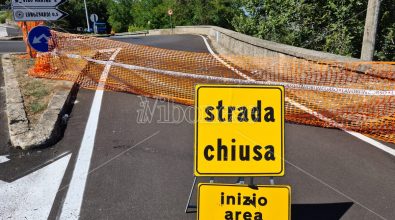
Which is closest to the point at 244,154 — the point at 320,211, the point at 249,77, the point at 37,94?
the point at 320,211

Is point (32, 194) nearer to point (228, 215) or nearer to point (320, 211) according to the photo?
point (228, 215)

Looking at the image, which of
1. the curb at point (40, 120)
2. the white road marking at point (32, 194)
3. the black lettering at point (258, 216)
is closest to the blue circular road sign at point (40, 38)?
the curb at point (40, 120)

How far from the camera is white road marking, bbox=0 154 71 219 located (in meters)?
4.19

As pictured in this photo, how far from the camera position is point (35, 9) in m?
10.5

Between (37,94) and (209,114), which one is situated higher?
(209,114)

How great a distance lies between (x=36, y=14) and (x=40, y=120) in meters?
5.05

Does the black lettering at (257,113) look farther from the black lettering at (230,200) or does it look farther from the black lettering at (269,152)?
the black lettering at (230,200)

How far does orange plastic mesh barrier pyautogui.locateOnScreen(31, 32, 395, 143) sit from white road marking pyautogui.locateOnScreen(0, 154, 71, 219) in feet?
12.3

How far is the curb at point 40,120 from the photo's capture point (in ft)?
19.2

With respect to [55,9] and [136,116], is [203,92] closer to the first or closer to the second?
[136,116]

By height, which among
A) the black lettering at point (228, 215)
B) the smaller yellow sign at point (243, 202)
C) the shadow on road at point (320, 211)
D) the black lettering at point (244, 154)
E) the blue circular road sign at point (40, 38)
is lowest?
the shadow on road at point (320, 211)

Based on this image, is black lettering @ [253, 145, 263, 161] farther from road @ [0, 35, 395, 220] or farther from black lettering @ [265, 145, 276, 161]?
road @ [0, 35, 395, 220]

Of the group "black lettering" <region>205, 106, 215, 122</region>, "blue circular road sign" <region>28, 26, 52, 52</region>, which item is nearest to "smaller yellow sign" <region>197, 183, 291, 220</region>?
"black lettering" <region>205, 106, 215, 122</region>

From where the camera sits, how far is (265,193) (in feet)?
12.2
